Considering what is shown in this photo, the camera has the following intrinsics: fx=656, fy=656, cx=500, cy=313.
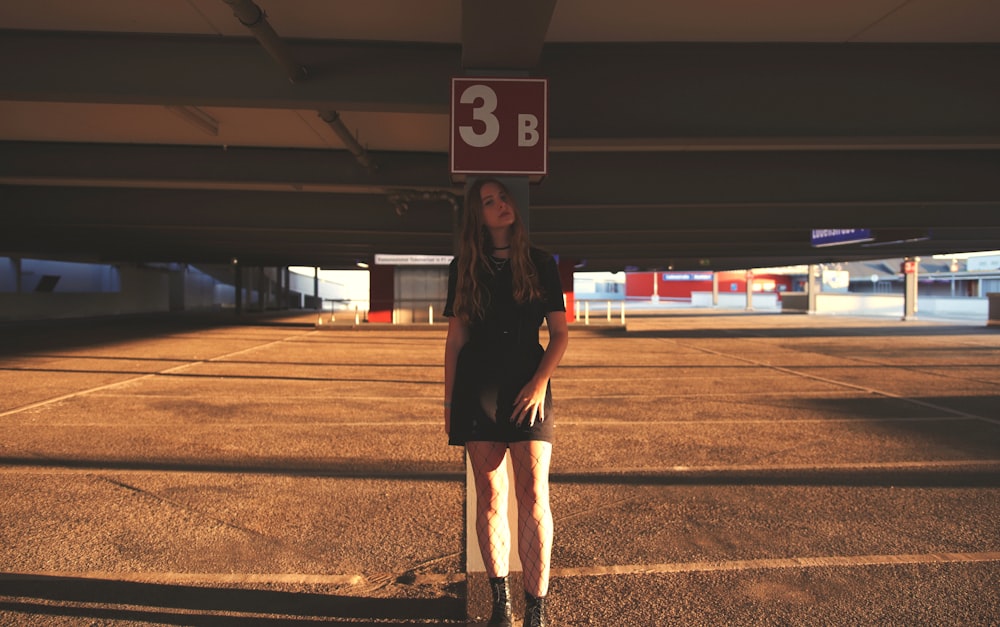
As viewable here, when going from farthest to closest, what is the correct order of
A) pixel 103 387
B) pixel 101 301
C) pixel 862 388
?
pixel 101 301, pixel 862 388, pixel 103 387

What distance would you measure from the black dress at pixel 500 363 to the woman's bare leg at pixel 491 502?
10cm

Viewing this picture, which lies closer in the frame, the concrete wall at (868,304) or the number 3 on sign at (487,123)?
the number 3 on sign at (487,123)

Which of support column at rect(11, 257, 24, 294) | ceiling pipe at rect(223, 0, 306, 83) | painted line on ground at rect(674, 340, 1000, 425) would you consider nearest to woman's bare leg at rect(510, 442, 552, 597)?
ceiling pipe at rect(223, 0, 306, 83)

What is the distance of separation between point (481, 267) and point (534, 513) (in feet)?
3.46

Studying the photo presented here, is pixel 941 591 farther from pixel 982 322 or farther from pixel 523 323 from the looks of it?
pixel 982 322

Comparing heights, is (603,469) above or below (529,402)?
below

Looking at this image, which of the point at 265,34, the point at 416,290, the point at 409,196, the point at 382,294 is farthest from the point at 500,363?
the point at 382,294

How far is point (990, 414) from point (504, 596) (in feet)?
25.8

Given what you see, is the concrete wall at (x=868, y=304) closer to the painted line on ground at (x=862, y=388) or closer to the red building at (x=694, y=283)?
the red building at (x=694, y=283)

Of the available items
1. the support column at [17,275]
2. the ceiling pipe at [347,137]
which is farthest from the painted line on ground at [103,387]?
Answer: the support column at [17,275]

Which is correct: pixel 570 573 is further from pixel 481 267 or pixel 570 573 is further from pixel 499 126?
pixel 499 126

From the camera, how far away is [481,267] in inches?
108

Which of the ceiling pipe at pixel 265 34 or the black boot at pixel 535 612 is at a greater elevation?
the ceiling pipe at pixel 265 34

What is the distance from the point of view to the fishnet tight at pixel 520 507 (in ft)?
8.93
